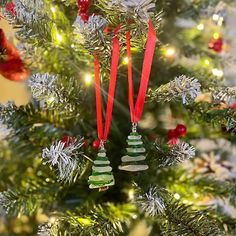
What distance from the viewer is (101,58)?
1.59ft

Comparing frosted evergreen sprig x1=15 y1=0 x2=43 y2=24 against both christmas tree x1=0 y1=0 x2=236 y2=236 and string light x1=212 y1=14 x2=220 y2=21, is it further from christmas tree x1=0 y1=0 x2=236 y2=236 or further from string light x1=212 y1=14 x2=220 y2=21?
string light x1=212 y1=14 x2=220 y2=21

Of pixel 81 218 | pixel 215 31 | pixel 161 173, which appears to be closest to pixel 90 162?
pixel 81 218

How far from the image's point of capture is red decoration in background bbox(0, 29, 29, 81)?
23.8 inches

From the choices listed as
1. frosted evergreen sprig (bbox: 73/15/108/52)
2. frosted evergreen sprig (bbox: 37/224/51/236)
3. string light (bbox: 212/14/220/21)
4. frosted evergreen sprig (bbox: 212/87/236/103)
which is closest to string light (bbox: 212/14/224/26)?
string light (bbox: 212/14/220/21)

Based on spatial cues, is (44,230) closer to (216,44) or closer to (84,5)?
(84,5)

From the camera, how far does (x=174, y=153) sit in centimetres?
49

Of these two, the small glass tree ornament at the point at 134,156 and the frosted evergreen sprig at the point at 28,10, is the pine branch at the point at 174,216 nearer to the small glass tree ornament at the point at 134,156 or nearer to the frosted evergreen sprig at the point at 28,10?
the small glass tree ornament at the point at 134,156

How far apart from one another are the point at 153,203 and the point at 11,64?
31 centimetres

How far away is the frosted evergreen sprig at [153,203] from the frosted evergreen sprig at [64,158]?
90mm

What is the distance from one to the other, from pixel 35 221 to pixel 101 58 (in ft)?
1.19

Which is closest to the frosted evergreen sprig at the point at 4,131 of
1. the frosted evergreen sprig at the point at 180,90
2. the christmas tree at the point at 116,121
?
the christmas tree at the point at 116,121

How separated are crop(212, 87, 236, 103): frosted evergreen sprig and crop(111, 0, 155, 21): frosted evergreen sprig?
0.16m

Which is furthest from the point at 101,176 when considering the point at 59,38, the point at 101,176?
the point at 59,38

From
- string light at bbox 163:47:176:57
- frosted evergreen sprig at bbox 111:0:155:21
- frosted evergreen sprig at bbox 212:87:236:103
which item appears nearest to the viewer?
frosted evergreen sprig at bbox 111:0:155:21
